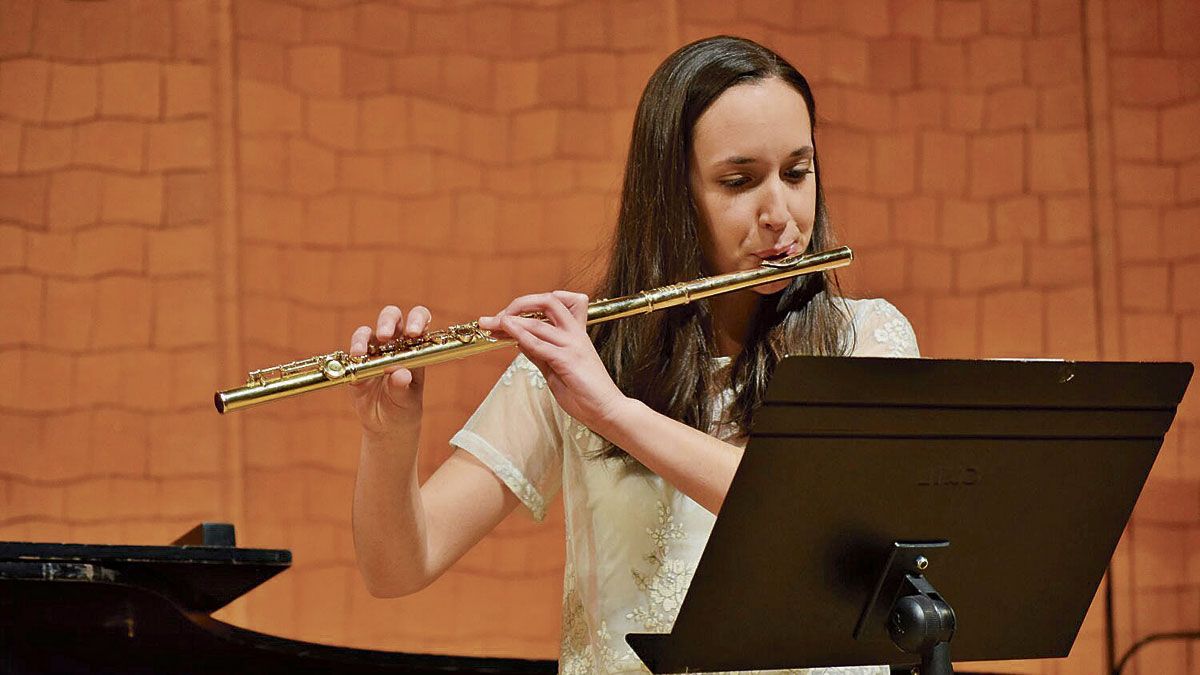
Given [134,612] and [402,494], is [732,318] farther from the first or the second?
[134,612]

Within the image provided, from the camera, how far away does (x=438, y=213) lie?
286 centimetres

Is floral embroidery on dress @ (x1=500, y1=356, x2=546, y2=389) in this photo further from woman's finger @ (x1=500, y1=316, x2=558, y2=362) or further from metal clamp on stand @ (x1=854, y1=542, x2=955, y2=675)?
metal clamp on stand @ (x1=854, y1=542, x2=955, y2=675)

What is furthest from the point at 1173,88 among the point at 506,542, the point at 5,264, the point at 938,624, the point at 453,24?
the point at 5,264

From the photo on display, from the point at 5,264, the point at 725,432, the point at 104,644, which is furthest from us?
the point at 5,264

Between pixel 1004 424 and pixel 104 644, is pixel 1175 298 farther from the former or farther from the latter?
pixel 104 644

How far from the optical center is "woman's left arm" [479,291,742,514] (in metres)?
1.32

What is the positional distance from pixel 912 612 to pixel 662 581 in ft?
1.35

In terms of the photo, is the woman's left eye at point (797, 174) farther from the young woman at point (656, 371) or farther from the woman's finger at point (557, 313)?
the woman's finger at point (557, 313)

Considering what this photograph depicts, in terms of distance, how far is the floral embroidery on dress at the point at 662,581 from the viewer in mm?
1516

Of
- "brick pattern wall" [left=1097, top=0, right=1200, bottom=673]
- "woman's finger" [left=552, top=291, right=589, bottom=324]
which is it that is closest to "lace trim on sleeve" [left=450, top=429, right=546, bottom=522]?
"woman's finger" [left=552, top=291, right=589, bottom=324]

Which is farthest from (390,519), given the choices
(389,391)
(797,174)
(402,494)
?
(797,174)

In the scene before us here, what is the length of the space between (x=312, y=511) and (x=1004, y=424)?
1.86 meters

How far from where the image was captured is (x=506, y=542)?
112 inches

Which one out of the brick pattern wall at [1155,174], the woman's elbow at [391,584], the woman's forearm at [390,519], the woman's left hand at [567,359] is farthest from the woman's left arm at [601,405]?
the brick pattern wall at [1155,174]
